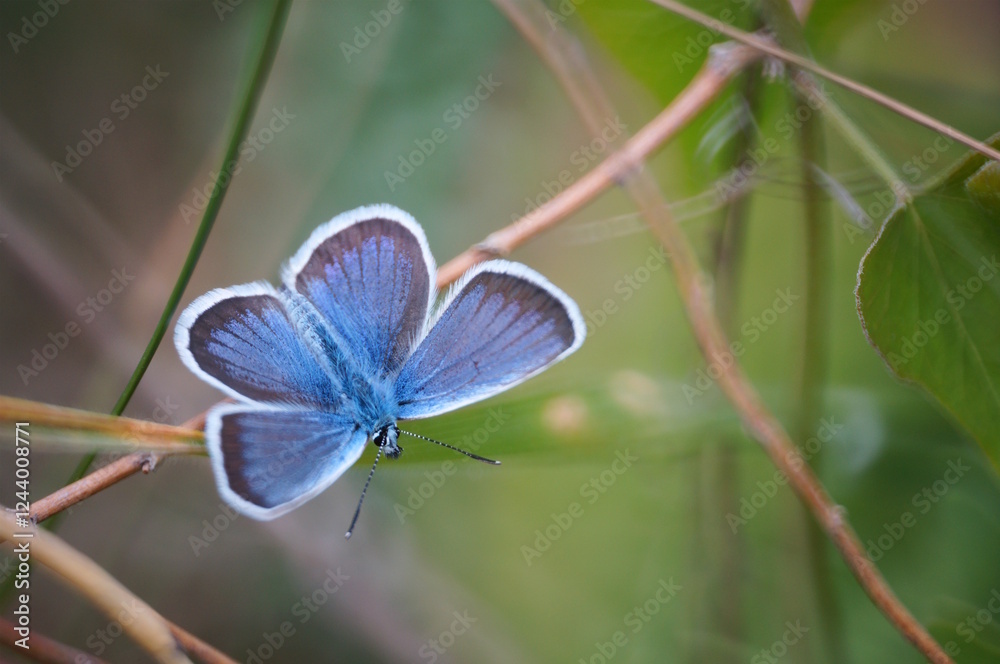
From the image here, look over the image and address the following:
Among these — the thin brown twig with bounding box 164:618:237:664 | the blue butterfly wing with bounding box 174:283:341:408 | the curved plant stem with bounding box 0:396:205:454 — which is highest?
the blue butterfly wing with bounding box 174:283:341:408

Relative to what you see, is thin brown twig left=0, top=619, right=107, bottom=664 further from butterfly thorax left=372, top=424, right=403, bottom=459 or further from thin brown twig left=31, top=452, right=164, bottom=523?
butterfly thorax left=372, top=424, right=403, bottom=459

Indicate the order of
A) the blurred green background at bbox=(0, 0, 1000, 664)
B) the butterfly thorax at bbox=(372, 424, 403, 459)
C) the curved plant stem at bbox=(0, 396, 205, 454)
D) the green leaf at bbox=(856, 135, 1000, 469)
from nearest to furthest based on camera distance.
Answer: the curved plant stem at bbox=(0, 396, 205, 454) < the green leaf at bbox=(856, 135, 1000, 469) < the butterfly thorax at bbox=(372, 424, 403, 459) < the blurred green background at bbox=(0, 0, 1000, 664)

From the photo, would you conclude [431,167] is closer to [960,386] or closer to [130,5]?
[130,5]

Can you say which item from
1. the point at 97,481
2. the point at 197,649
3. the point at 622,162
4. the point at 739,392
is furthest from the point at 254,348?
the point at 739,392

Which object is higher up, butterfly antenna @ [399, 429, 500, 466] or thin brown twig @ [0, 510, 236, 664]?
butterfly antenna @ [399, 429, 500, 466]

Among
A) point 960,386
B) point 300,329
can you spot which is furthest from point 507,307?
point 960,386

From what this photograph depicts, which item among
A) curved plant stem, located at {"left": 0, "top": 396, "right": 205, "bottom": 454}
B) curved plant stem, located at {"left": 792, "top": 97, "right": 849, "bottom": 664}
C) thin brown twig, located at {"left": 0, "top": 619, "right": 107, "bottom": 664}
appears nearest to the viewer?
curved plant stem, located at {"left": 0, "top": 396, "right": 205, "bottom": 454}

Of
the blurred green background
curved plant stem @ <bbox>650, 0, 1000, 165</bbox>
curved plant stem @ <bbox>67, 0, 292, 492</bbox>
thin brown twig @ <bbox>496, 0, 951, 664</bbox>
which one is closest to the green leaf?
curved plant stem @ <bbox>650, 0, 1000, 165</bbox>

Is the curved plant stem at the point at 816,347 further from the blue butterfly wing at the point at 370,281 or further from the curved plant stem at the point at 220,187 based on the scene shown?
the curved plant stem at the point at 220,187

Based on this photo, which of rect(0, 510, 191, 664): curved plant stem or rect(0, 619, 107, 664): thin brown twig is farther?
rect(0, 619, 107, 664): thin brown twig
